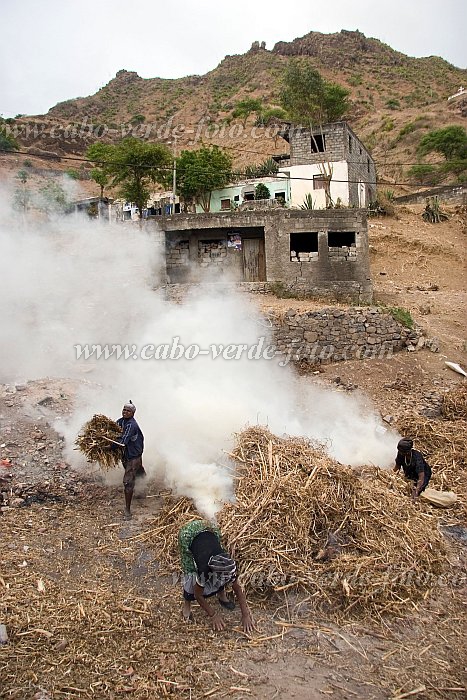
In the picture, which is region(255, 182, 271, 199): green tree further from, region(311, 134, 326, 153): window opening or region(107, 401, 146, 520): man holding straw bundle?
region(107, 401, 146, 520): man holding straw bundle

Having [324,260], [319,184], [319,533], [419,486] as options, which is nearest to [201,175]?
[319,184]

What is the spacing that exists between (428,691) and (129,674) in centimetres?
169

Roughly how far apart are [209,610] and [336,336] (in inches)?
323

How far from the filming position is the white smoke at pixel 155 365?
5.59 meters

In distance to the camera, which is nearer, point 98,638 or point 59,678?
point 59,678

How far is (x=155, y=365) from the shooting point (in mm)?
8039

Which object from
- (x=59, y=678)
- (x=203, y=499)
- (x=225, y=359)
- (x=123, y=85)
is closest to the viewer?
(x=59, y=678)

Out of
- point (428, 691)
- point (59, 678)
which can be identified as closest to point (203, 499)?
point (59, 678)

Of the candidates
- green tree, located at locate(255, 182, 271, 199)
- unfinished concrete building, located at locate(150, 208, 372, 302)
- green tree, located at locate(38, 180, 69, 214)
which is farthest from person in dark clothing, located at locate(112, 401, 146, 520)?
green tree, located at locate(255, 182, 271, 199)

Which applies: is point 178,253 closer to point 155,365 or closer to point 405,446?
point 155,365

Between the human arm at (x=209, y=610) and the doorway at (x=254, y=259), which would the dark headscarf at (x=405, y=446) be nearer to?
the human arm at (x=209, y=610)

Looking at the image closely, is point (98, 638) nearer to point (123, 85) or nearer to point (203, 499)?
point (203, 499)

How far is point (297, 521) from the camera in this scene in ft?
13.5

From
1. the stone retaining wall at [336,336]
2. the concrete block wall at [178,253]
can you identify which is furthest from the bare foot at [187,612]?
the concrete block wall at [178,253]
